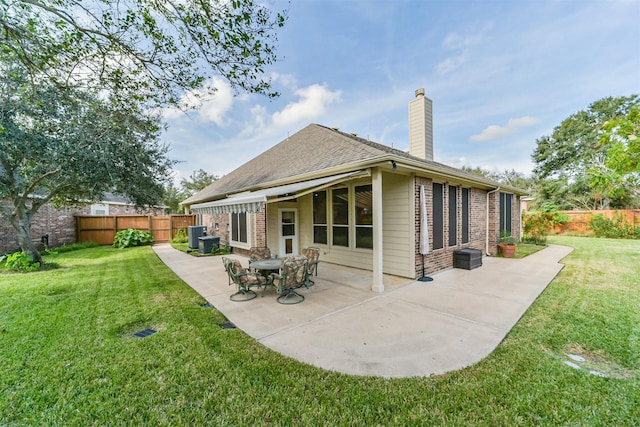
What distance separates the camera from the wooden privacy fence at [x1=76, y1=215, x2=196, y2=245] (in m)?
19.0

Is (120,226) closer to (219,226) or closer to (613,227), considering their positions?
(219,226)

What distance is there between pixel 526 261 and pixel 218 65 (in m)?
14.4

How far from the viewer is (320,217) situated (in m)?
11.4

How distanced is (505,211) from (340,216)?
1173 cm

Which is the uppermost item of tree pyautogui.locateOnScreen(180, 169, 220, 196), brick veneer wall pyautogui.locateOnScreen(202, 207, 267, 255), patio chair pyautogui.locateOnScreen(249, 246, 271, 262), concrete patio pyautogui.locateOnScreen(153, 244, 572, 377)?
tree pyautogui.locateOnScreen(180, 169, 220, 196)

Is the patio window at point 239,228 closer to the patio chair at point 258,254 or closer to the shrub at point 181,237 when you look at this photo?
the patio chair at point 258,254

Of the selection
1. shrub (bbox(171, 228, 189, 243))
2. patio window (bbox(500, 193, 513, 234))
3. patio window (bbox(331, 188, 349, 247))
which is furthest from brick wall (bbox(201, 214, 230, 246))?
patio window (bbox(500, 193, 513, 234))

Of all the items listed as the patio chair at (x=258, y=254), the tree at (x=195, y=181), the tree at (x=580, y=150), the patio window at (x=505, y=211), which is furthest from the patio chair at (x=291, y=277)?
the tree at (x=195, y=181)

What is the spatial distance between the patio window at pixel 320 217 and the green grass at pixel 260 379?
639 centimetres

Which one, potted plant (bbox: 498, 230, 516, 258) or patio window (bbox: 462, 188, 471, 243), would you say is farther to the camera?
potted plant (bbox: 498, 230, 516, 258)

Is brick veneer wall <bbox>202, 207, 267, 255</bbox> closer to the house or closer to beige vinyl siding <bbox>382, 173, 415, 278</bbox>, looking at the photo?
the house

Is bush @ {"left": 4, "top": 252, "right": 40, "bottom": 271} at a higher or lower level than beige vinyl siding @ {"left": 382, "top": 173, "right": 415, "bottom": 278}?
lower

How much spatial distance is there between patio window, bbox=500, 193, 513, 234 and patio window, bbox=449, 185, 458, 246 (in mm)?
6597

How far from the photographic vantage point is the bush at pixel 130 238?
18.3m
